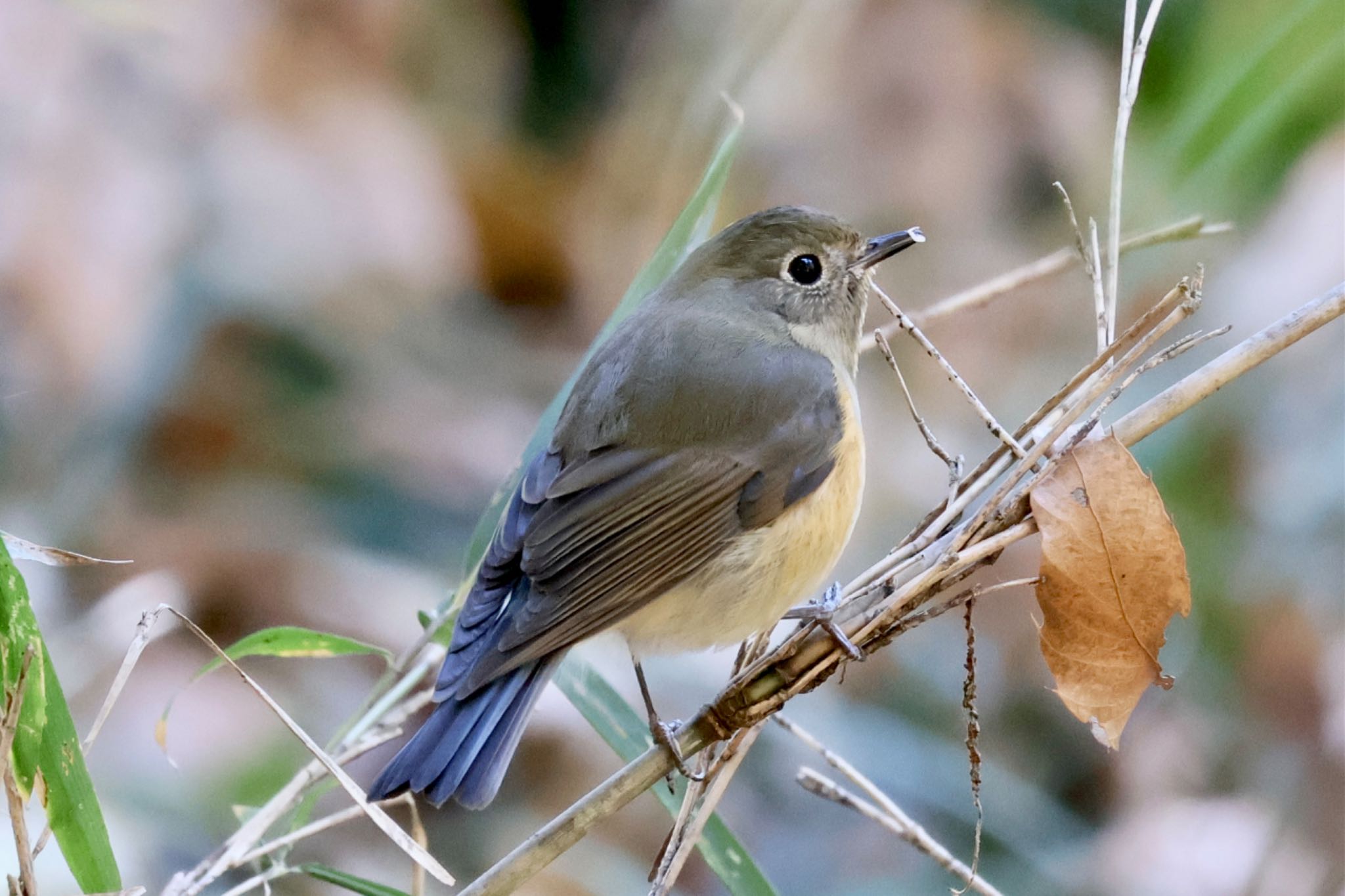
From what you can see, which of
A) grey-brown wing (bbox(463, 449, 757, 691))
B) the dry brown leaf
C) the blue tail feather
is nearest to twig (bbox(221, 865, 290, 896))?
the blue tail feather

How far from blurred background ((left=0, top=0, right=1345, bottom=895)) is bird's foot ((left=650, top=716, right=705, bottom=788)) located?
89 centimetres

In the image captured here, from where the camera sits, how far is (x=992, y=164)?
531 cm

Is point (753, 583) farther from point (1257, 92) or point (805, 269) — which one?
point (1257, 92)

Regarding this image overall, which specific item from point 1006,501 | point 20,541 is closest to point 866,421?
point 1006,501

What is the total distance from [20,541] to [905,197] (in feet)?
13.0

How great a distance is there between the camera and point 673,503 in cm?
229

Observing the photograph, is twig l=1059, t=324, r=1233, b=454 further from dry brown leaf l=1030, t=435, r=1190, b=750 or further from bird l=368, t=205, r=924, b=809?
bird l=368, t=205, r=924, b=809

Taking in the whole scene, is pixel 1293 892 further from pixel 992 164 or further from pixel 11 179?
pixel 11 179

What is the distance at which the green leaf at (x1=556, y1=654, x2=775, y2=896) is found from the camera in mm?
1758

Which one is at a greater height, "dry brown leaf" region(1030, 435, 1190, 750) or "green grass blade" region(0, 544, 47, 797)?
"green grass blade" region(0, 544, 47, 797)

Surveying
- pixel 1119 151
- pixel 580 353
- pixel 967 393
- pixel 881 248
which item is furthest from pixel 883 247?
pixel 580 353

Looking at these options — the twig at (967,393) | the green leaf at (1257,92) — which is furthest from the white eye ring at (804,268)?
the twig at (967,393)

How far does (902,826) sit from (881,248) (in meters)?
1.17

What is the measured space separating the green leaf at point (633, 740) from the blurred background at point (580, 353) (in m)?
0.89
